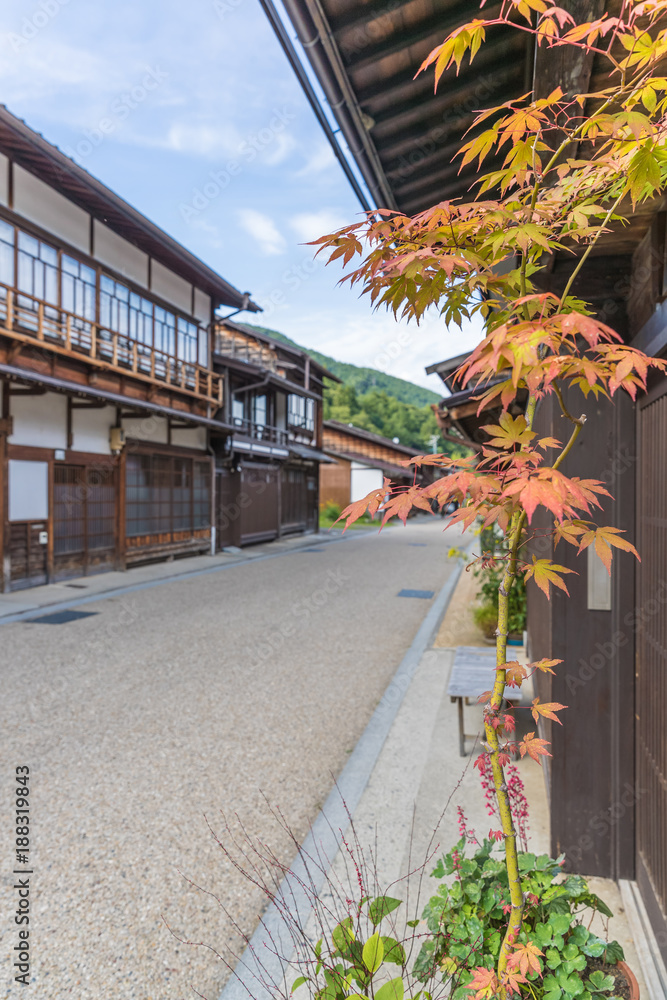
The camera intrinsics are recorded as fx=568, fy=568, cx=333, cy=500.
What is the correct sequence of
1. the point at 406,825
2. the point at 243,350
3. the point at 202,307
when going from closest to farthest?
the point at 406,825
the point at 202,307
the point at 243,350

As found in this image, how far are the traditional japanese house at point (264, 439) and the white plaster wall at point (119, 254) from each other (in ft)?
12.4

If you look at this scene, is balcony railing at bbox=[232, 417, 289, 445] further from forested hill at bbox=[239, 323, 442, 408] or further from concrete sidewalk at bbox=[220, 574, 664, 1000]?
forested hill at bbox=[239, 323, 442, 408]

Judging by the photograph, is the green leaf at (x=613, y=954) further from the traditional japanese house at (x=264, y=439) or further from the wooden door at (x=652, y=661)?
the traditional japanese house at (x=264, y=439)

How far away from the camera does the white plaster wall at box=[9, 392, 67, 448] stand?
1049 centimetres

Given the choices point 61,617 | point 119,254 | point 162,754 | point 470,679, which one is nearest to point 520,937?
point 470,679

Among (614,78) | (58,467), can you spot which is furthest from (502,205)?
(58,467)

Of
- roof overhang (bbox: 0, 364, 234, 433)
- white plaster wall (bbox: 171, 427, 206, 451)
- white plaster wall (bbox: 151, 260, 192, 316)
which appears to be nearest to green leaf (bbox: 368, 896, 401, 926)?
roof overhang (bbox: 0, 364, 234, 433)

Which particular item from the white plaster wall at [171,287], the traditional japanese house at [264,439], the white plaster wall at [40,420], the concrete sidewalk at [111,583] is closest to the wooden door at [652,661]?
the concrete sidewalk at [111,583]

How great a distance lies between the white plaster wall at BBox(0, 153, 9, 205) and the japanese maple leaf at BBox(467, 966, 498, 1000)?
11.9 metres

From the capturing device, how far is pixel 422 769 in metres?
4.02

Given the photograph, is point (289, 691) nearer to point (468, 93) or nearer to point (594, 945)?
point (594, 945)

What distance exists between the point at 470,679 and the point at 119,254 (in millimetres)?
12435

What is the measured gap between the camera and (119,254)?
1291cm

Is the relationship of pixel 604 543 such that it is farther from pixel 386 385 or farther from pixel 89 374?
pixel 386 385
